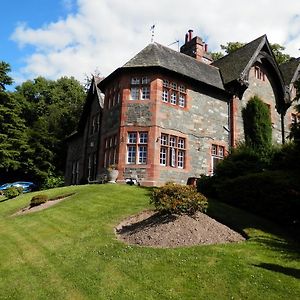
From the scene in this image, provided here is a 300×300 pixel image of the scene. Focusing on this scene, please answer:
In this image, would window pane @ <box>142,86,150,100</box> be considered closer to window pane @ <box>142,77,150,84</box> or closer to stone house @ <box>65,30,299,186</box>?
stone house @ <box>65,30,299,186</box>

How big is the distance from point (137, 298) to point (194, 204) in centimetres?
498

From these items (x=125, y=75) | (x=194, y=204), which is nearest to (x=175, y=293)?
(x=194, y=204)

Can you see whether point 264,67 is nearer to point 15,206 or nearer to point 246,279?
point 15,206

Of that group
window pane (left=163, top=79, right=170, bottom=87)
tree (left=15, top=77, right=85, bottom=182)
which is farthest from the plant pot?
tree (left=15, top=77, right=85, bottom=182)

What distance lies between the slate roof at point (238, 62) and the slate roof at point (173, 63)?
33.0 inches

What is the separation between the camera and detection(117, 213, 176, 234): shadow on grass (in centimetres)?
1205

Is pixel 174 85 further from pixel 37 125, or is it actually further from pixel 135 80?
pixel 37 125

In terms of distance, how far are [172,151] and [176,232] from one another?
14.9 meters

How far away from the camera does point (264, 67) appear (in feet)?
107

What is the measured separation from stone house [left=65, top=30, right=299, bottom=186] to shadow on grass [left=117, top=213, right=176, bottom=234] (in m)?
11.3

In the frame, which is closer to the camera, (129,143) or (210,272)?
(210,272)

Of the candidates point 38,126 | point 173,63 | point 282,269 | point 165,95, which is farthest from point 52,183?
point 282,269

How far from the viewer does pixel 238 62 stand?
103 ft

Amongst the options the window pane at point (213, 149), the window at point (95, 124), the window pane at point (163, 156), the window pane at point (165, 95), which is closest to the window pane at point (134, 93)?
the window pane at point (165, 95)
